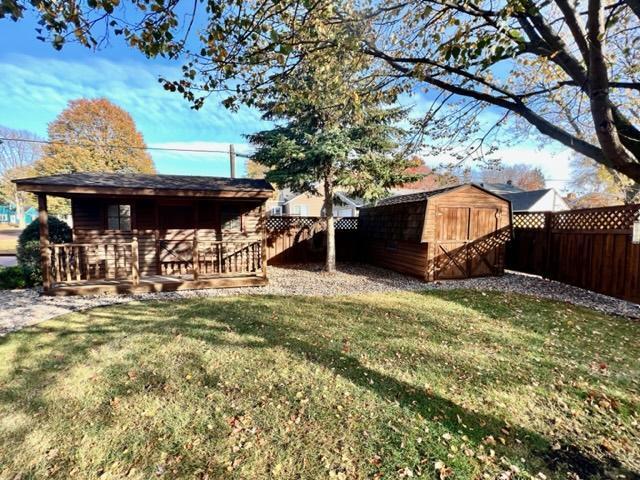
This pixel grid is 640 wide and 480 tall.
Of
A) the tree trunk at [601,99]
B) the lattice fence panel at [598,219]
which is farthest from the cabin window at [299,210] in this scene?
the tree trunk at [601,99]

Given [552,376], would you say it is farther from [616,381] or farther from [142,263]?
[142,263]

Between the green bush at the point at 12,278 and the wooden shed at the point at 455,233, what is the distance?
10053 mm

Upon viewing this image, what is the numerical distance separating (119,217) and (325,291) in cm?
632

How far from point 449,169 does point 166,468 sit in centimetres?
587

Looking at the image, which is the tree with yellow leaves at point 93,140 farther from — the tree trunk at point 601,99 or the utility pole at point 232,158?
the tree trunk at point 601,99

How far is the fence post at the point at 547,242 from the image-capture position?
8.33 metres

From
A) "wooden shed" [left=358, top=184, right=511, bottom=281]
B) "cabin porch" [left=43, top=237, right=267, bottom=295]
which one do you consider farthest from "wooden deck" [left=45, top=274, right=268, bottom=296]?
"wooden shed" [left=358, top=184, right=511, bottom=281]

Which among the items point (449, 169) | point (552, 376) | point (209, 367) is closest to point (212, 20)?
point (209, 367)

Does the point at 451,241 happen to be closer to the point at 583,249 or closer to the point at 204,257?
the point at 583,249

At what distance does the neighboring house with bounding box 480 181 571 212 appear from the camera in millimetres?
21891

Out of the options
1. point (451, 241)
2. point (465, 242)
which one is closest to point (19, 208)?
point (451, 241)

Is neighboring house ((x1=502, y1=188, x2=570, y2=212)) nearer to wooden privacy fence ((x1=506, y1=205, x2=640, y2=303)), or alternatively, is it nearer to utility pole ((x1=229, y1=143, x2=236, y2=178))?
wooden privacy fence ((x1=506, y1=205, x2=640, y2=303))

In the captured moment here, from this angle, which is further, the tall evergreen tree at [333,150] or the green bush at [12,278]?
the tall evergreen tree at [333,150]

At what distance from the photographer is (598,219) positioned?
6941 millimetres
